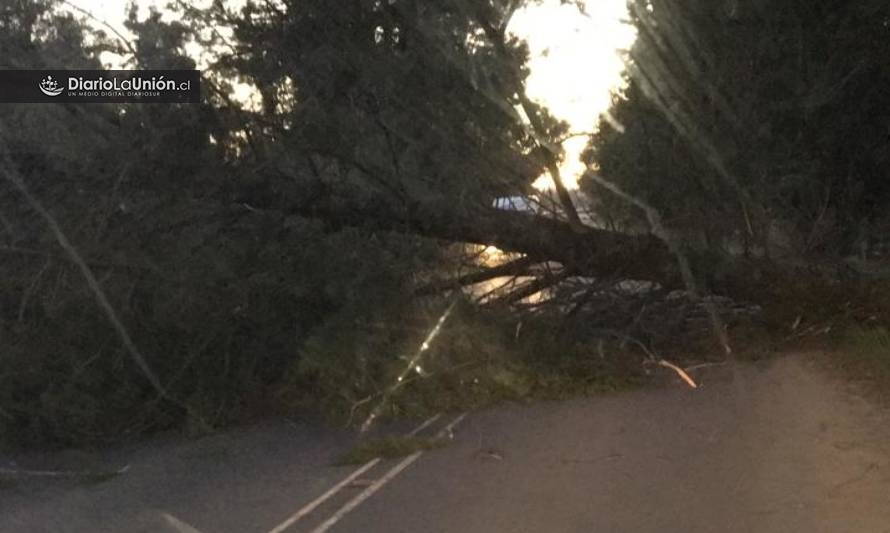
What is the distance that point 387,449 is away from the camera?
10.7 meters

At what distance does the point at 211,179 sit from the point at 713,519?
6599mm

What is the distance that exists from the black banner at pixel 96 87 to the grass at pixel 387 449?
158 inches

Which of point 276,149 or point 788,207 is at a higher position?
point 276,149

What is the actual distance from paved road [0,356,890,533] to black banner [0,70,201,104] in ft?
11.1

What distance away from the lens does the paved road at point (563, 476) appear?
26.1 ft

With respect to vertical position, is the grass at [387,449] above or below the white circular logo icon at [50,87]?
below

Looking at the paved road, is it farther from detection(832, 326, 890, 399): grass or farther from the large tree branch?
the large tree branch

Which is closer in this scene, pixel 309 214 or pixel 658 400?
pixel 658 400

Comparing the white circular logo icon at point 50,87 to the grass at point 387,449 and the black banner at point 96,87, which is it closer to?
the black banner at point 96,87

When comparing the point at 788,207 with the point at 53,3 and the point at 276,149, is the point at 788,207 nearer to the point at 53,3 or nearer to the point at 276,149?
the point at 276,149

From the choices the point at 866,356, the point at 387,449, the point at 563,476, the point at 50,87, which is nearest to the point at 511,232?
the point at 866,356

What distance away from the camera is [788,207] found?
16250mm

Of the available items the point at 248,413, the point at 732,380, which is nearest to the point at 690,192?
the point at 732,380

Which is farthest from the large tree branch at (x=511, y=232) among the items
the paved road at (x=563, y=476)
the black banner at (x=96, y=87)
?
the paved road at (x=563, y=476)
